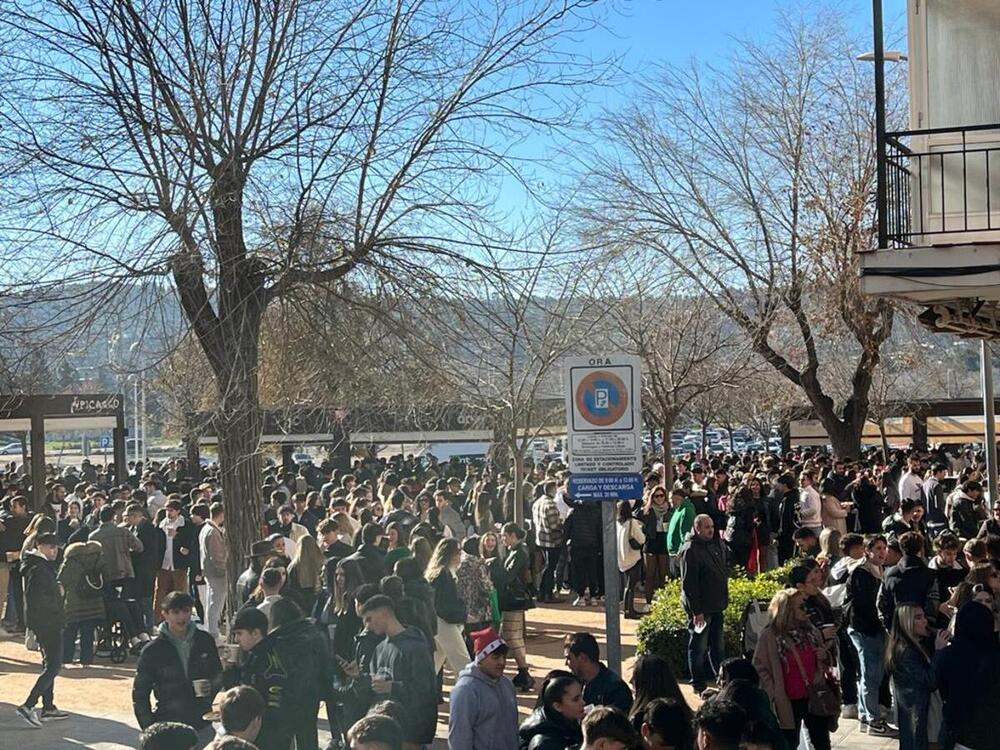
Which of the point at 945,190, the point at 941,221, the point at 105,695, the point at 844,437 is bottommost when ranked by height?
the point at 105,695

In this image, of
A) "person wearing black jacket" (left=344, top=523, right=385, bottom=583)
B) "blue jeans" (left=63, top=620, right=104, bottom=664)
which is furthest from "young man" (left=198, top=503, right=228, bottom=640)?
"person wearing black jacket" (left=344, top=523, right=385, bottom=583)

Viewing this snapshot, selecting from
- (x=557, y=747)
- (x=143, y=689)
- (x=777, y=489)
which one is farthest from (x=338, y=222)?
(x=777, y=489)

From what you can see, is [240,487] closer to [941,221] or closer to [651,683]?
[651,683]

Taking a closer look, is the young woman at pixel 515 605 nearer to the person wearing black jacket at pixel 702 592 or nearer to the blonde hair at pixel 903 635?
the person wearing black jacket at pixel 702 592

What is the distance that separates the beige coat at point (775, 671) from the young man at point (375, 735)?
3197 mm

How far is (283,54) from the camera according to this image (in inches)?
406

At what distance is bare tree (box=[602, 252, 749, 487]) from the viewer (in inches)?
794

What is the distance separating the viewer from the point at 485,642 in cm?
1036

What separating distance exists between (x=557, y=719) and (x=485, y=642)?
13.6 feet

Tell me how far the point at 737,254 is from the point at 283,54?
44.3 feet

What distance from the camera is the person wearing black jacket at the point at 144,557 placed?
1527 centimetres

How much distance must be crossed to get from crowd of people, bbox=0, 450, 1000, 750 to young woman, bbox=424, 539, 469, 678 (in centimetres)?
2

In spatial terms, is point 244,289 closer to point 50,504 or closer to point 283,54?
point 283,54

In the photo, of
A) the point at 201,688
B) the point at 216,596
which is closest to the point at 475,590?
the point at 201,688
